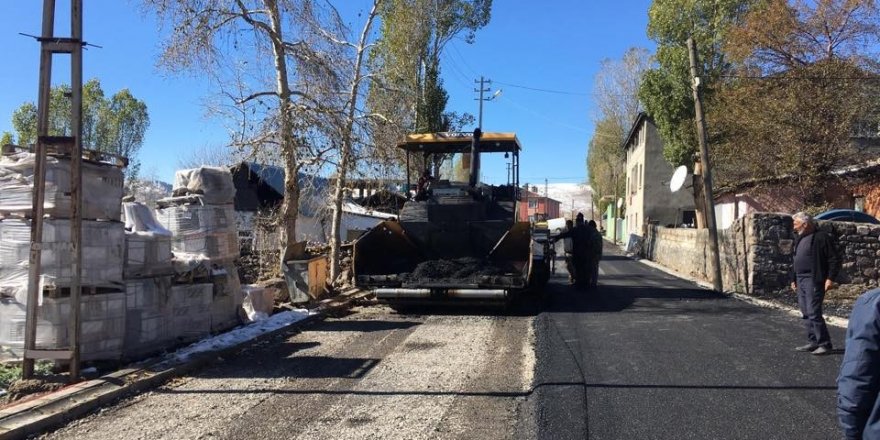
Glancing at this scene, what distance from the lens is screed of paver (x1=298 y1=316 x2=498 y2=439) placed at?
4.61 m

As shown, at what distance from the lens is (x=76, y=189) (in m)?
5.59

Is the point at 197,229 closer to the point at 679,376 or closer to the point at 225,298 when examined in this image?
the point at 225,298

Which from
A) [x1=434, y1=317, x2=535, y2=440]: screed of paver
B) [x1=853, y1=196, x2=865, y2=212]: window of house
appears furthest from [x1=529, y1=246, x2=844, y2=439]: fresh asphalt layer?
[x1=853, y1=196, x2=865, y2=212]: window of house

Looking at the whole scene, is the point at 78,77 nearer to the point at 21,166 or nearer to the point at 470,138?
the point at 21,166

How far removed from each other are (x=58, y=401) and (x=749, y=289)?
12568 millimetres

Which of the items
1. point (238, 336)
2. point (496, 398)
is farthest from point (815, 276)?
point (238, 336)

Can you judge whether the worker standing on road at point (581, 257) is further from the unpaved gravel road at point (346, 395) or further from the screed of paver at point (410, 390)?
the unpaved gravel road at point (346, 395)

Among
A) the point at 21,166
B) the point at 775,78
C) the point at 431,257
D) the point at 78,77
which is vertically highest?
the point at 775,78

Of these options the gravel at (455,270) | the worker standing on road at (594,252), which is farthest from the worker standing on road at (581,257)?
the gravel at (455,270)

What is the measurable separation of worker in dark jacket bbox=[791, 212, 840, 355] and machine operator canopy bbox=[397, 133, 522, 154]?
544cm

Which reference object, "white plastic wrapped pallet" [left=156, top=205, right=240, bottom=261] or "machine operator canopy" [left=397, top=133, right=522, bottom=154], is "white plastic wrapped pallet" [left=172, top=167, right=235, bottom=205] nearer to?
"white plastic wrapped pallet" [left=156, top=205, right=240, bottom=261]

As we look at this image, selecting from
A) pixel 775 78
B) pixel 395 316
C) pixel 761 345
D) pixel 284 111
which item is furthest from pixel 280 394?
pixel 775 78

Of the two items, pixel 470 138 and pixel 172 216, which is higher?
pixel 470 138

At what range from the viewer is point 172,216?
26.1 ft
